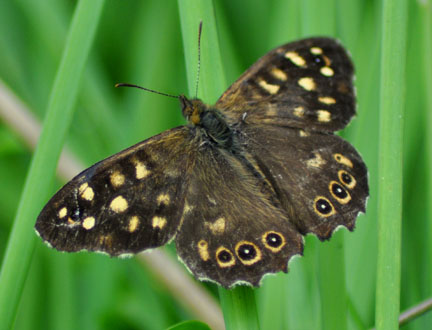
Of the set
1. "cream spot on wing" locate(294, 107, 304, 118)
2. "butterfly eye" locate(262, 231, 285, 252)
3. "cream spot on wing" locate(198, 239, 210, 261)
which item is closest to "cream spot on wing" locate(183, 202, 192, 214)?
"cream spot on wing" locate(198, 239, 210, 261)

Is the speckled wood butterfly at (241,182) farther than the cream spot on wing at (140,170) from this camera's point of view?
No

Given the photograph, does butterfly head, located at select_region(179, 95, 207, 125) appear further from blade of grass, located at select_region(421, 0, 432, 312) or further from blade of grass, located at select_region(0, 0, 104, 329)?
blade of grass, located at select_region(421, 0, 432, 312)

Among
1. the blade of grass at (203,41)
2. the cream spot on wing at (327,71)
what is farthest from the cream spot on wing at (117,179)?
the cream spot on wing at (327,71)

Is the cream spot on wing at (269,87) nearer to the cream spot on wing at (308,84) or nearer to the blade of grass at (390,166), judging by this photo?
the cream spot on wing at (308,84)

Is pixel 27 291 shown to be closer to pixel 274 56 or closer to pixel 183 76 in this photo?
pixel 183 76

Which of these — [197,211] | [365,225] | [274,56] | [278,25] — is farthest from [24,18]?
[365,225]

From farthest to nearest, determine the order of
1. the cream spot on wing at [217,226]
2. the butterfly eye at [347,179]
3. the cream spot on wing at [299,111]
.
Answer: the cream spot on wing at [299,111] < the butterfly eye at [347,179] < the cream spot on wing at [217,226]

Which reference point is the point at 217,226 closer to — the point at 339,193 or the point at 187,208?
the point at 187,208
